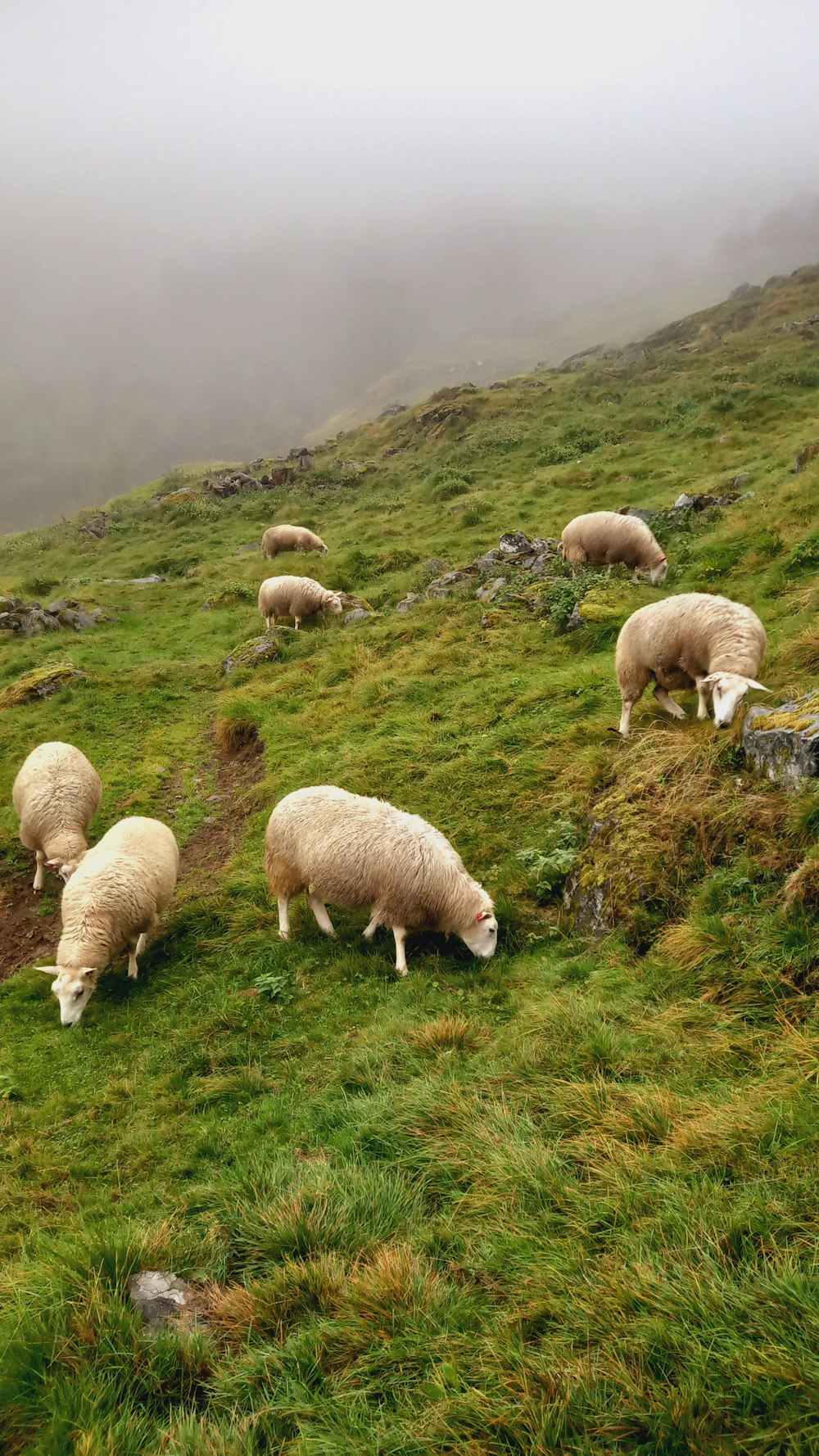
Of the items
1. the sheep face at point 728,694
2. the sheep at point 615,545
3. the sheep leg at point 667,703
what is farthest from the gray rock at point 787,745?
the sheep at point 615,545

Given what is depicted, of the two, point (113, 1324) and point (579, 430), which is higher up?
point (579, 430)

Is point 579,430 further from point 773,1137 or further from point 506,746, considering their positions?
point 773,1137

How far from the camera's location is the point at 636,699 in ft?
29.6

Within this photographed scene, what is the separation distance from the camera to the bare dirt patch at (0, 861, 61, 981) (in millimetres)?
8711

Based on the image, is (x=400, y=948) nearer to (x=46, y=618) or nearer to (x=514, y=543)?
(x=514, y=543)

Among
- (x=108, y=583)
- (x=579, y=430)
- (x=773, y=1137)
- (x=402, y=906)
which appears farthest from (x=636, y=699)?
(x=579, y=430)

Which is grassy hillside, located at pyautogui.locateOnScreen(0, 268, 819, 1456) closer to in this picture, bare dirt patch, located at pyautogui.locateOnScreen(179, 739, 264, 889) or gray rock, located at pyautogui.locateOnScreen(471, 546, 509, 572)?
bare dirt patch, located at pyautogui.locateOnScreen(179, 739, 264, 889)

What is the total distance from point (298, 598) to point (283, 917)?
14.1 meters

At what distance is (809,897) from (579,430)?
3584cm

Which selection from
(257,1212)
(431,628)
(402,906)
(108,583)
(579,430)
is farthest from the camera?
(579,430)

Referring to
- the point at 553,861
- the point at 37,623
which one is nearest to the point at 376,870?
the point at 553,861

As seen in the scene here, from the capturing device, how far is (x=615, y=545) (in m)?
15.8

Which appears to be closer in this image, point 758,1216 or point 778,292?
point 758,1216

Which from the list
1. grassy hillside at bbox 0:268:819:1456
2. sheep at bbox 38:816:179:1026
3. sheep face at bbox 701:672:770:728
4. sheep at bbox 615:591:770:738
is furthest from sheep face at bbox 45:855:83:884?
sheep face at bbox 701:672:770:728
